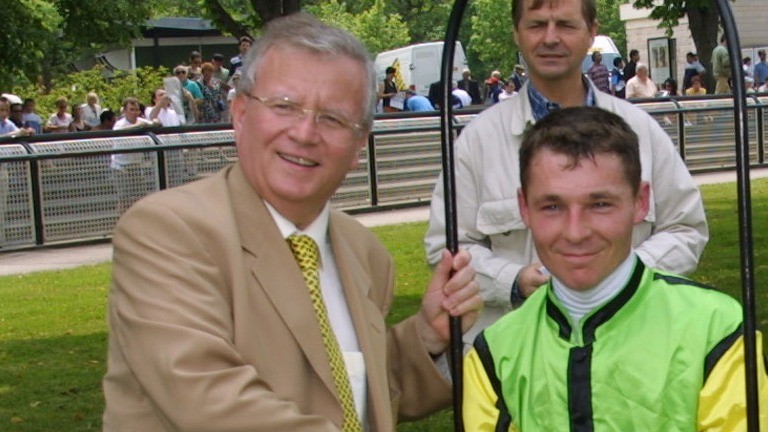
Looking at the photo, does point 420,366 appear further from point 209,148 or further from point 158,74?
point 158,74

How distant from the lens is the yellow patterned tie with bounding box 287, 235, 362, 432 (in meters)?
3.34

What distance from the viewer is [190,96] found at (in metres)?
21.9

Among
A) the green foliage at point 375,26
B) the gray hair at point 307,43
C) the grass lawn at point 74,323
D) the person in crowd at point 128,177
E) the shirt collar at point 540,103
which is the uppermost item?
the green foliage at point 375,26

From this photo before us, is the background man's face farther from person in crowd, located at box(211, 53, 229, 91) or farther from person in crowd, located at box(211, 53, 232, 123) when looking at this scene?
person in crowd, located at box(211, 53, 229, 91)

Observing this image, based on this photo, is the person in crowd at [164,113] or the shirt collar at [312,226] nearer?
the shirt collar at [312,226]

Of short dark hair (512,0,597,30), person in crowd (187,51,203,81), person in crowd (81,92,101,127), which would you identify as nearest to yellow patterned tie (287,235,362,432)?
short dark hair (512,0,597,30)

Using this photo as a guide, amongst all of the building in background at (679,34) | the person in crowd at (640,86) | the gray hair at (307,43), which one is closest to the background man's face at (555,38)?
the gray hair at (307,43)

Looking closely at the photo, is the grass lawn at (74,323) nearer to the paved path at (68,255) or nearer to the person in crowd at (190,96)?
the paved path at (68,255)

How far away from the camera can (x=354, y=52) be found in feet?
11.2

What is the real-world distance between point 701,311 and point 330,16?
66429 mm

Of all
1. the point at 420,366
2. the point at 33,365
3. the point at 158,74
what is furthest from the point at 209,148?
the point at 158,74

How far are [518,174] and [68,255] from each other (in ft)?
39.2

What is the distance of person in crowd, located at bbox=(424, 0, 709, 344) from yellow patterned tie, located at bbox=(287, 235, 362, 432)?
0.86 meters

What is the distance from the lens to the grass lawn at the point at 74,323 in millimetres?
8188
